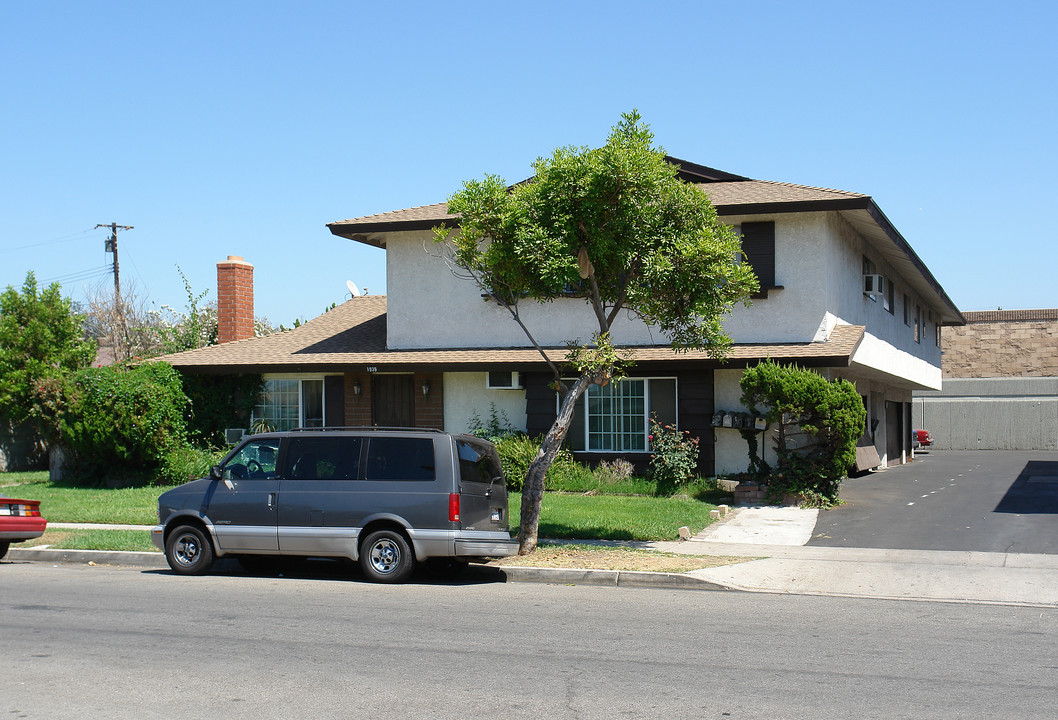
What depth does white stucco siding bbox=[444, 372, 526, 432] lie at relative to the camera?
21094mm

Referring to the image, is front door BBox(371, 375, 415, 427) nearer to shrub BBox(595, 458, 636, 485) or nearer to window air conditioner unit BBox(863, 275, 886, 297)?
shrub BBox(595, 458, 636, 485)

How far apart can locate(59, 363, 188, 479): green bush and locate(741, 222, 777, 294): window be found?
12274 millimetres

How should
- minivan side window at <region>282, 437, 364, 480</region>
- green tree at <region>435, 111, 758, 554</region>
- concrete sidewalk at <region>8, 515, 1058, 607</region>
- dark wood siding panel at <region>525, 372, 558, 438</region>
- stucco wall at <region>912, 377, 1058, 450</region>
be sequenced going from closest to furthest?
concrete sidewalk at <region>8, 515, 1058, 607</region> < minivan side window at <region>282, 437, 364, 480</region> < green tree at <region>435, 111, 758, 554</region> < dark wood siding panel at <region>525, 372, 558, 438</region> < stucco wall at <region>912, 377, 1058, 450</region>

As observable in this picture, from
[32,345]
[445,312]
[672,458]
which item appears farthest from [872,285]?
[32,345]

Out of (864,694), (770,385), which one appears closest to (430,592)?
(864,694)

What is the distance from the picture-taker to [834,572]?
39.0 feet

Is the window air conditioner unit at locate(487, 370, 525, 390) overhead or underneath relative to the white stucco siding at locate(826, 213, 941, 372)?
underneath

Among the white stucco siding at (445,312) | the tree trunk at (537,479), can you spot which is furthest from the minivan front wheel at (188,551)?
the white stucco siding at (445,312)

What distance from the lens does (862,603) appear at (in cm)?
1035

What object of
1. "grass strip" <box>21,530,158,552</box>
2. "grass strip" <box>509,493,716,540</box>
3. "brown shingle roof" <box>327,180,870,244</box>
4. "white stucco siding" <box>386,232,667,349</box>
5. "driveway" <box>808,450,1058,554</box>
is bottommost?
"driveway" <box>808,450,1058,554</box>

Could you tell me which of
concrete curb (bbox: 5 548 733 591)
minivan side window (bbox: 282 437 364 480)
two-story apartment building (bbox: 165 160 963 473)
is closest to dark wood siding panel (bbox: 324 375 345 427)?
two-story apartment building (bbox: 165 160 963 473)

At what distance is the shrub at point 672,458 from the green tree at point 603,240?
5389 millimetres

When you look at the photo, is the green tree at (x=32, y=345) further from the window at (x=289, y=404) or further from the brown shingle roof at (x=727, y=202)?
the brown shingle roof at (x=727, y=202)

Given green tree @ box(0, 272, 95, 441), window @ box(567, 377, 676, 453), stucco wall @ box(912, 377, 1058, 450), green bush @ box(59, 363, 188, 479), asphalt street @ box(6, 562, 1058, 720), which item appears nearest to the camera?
asphalt street @ box(6, 562, 1058, 720)
